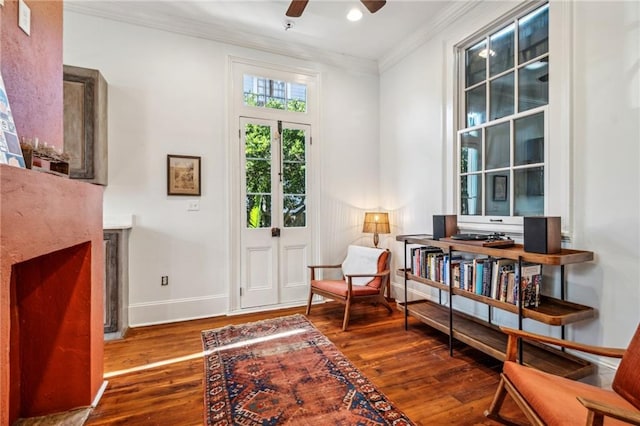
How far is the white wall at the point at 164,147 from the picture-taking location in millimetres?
3107

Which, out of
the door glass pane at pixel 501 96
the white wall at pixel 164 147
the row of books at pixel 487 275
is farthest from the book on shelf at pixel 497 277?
the white wall at pixel 164 147

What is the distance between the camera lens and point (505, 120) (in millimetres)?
2717

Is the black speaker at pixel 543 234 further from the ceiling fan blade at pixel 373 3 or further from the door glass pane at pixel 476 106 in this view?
the ceiling fan blade at pixel 373 3

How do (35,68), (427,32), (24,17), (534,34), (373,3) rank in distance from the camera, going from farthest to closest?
(427,32)
(534,34)
(373,3)
(35,68)
(24,17)

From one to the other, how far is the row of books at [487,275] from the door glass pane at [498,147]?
0.91 meters

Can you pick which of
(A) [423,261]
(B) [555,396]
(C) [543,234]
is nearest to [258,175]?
(A) [423,261]

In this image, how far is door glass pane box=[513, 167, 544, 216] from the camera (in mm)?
2434

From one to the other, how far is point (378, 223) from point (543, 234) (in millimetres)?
2019

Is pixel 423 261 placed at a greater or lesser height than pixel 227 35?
lesser

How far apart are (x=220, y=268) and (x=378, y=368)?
2057mm

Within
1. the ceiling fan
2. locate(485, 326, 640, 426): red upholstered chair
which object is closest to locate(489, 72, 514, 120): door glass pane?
the ceiling fan

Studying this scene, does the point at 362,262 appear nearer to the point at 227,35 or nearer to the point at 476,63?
the point at 476,63

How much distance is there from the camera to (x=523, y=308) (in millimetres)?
2023

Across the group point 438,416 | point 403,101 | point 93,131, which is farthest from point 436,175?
point 93,131
